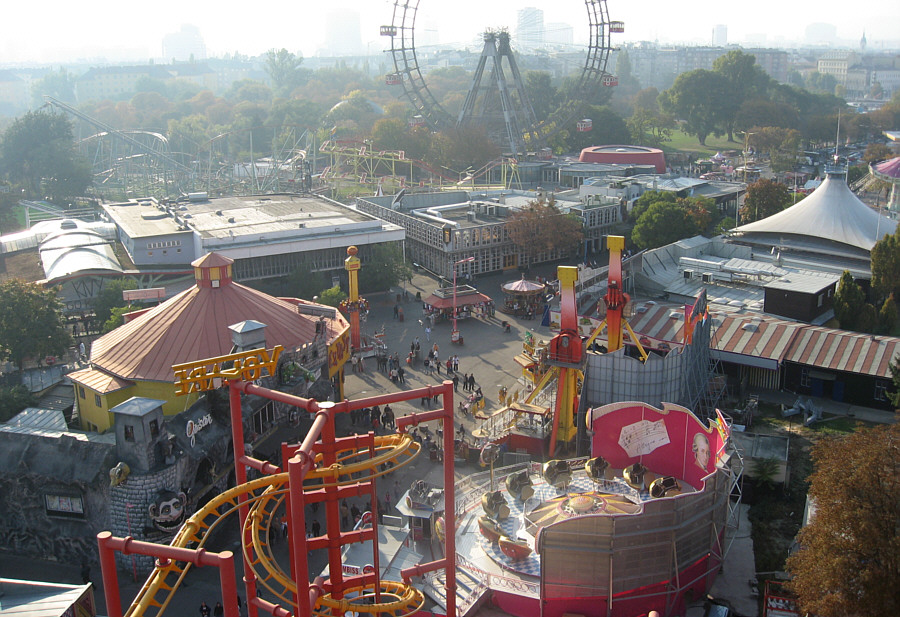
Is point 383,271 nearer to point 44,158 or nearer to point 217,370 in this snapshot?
point 217,370

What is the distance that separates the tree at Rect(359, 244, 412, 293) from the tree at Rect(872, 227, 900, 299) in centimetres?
2427

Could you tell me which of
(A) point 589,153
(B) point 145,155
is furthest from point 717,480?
(B) point 145,155

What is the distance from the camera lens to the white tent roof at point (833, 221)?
45312mm

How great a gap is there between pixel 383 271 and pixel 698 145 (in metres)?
85.5

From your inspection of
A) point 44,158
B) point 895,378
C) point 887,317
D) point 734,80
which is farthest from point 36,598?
point 734,80

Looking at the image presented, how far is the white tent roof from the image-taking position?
45.3 meters

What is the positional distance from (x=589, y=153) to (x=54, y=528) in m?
71.7

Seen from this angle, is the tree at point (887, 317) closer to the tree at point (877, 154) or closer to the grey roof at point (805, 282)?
the grey roof at point (805, 282)

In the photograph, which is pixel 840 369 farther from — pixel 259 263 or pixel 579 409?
pixel 259 263

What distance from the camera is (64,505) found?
22062 mm

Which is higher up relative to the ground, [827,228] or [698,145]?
[698,145]

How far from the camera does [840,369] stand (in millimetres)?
30641

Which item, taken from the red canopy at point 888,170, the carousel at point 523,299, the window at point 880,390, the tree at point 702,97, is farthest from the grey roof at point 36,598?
the tree at point 702,97

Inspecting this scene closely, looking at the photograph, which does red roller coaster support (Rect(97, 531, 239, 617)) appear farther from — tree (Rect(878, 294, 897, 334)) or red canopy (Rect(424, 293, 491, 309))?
tree (Rect(878, 294, 897, 334))
